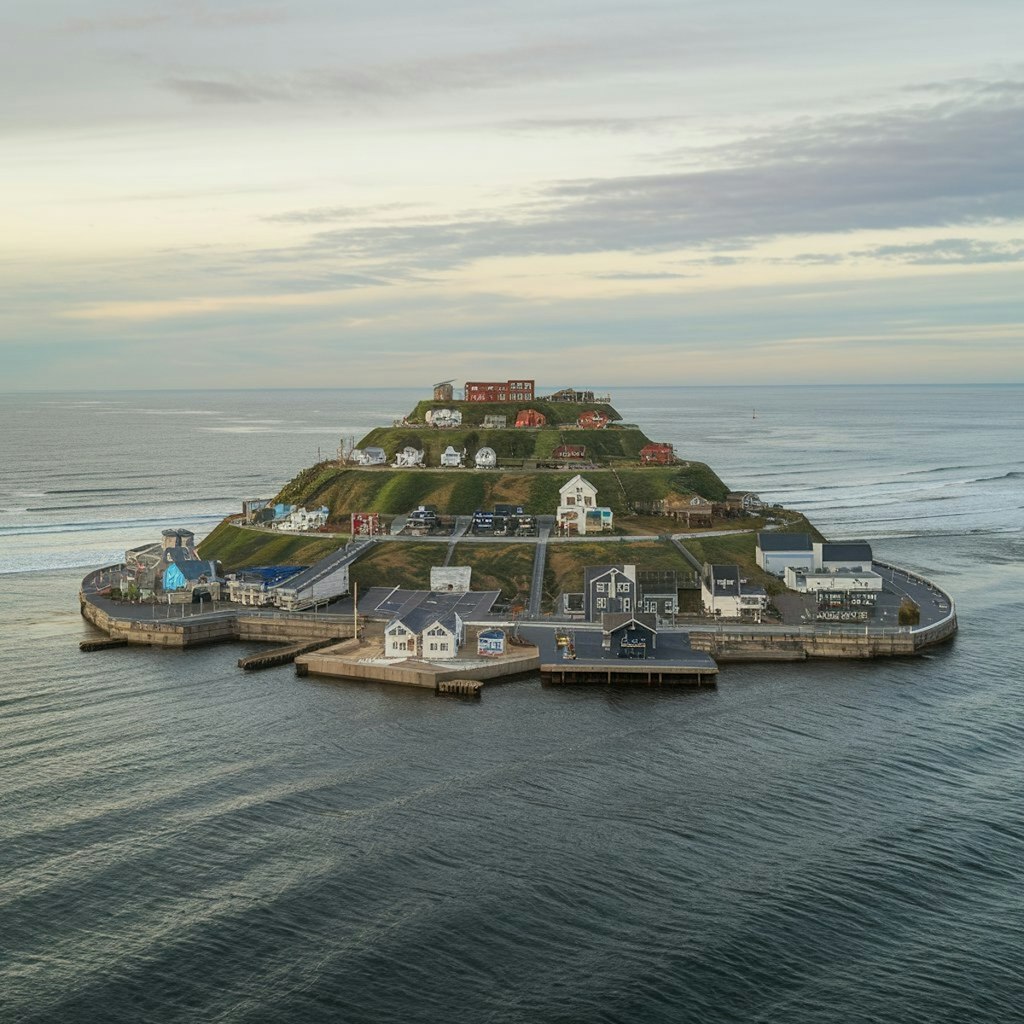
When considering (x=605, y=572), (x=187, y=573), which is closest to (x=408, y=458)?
(x=187, y=573)

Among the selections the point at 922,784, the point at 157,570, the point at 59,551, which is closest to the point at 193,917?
the point at 922,784

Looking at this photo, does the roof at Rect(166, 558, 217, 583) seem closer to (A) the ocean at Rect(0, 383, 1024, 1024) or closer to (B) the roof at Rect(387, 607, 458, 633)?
(A) the ocean at Rect(0, 383, 1024, 1024)

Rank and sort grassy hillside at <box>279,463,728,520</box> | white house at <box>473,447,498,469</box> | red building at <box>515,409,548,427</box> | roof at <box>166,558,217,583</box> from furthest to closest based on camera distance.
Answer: red building at <box>515,409,548,427</box>, white house at <box>473,447,498,469</box>, grassy hillside at <box>279,463,728,520</box>, roof at <box>166,558,217,583</box>

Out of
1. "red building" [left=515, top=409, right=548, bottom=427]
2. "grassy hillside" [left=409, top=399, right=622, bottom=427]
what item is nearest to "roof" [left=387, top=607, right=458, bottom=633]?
"red building" [left=515, top=409, right=548, bottom=427]

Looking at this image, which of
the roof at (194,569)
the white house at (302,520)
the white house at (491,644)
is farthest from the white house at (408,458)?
the white house at (491,644)

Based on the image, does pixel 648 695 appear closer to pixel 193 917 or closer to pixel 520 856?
pixel 520 856

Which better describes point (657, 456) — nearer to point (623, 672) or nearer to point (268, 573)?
point (268, 573)

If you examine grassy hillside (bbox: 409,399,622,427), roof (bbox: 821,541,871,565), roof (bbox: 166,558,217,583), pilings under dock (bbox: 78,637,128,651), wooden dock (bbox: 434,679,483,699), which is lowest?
wooden dock (bbox: 434,679,483,699)
